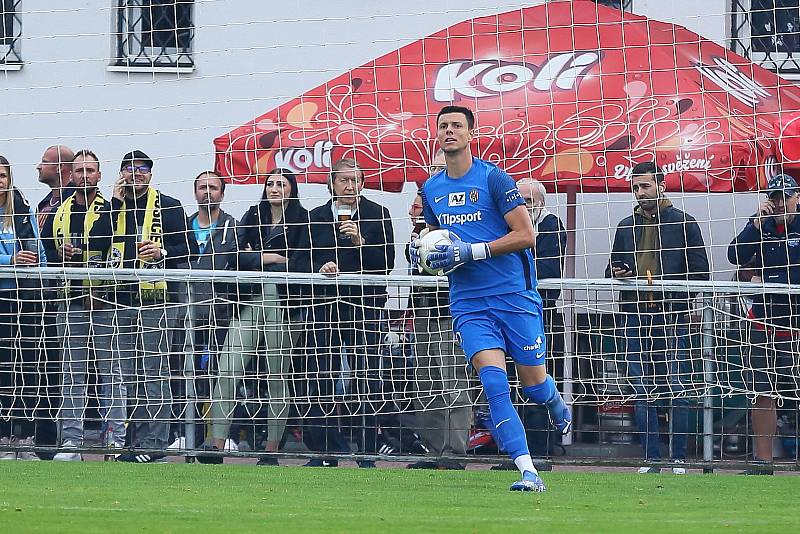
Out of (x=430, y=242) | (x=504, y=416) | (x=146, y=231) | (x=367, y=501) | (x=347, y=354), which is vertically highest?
(x=146, y=231)

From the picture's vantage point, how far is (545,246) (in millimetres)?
11406

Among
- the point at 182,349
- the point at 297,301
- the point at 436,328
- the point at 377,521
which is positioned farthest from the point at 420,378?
the point at 377,521

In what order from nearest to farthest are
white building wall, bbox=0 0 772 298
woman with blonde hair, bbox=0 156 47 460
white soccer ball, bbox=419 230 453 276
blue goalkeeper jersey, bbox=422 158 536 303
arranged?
1. white soccer ball, bbox=419 230 453 276
2. blue goalkeeper jersey, bbox=422 158 536 303
3. woman with blonde hair, bbox=0 156 47 460
4. white building wall, bbox=0 0 772 298

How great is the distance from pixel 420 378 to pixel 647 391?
1.66 meters

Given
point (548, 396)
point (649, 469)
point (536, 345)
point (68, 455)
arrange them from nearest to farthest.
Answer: point (536, 345) < point (548, 396) < point (649, 469) < point (68, 455)

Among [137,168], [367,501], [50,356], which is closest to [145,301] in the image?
[50,356]

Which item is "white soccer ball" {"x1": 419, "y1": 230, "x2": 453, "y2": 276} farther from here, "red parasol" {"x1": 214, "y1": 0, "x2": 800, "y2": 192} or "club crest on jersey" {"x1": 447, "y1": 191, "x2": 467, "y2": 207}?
"red parasol" {"x1": 214, "y1": 0, "x2": 800, "y2": 192}

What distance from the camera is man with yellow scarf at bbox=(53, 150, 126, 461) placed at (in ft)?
37.0

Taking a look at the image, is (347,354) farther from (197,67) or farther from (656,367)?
(197,67)

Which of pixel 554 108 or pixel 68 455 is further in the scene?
pixel 554 108

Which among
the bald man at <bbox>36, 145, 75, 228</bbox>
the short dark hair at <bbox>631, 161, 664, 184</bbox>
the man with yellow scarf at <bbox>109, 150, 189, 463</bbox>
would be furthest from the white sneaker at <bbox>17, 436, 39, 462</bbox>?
the short dark hair at <bbox>631, 161, 664, 184</bbox>

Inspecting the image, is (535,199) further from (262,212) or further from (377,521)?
(377,521)

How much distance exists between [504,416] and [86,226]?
459 centimetres

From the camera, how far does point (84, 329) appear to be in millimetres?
11422
